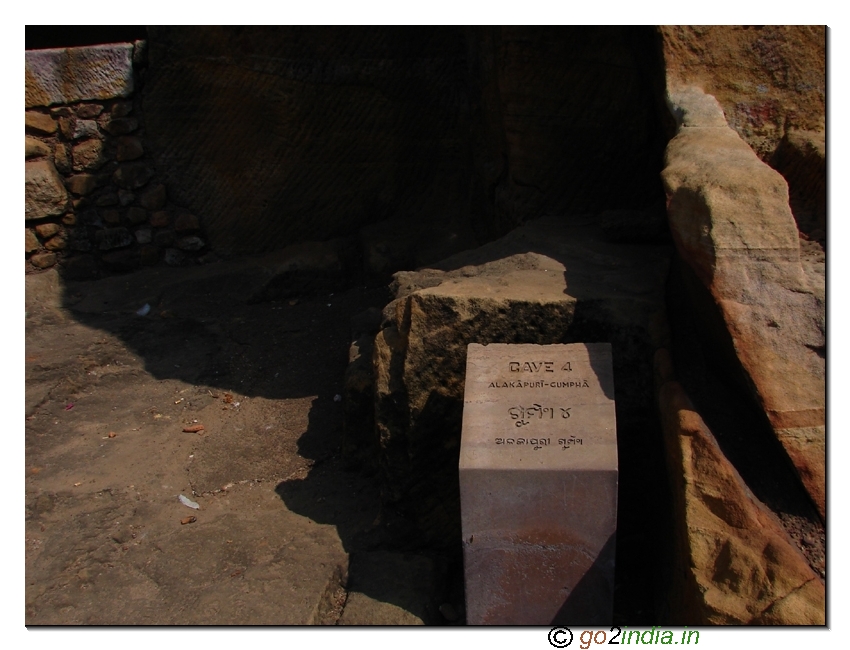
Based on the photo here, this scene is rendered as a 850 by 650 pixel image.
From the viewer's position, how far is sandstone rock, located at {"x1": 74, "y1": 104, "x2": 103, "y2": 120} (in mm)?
4883

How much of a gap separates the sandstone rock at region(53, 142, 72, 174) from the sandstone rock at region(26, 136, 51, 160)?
49 mm

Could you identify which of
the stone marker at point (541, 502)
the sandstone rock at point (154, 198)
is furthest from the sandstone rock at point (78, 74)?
the stone marker at point (541, 502)

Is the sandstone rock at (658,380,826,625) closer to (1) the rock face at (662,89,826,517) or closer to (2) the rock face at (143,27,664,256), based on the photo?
(1) the rock face at (662,89,826,517)

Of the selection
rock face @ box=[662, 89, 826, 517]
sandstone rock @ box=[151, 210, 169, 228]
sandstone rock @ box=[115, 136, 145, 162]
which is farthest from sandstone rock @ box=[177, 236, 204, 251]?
rock face @ box=[662, 89, 826, 517]

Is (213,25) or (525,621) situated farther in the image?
(213,25)

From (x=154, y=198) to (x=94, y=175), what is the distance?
1.18 ft

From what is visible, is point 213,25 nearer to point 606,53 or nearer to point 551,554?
point 606,53

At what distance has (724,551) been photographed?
7.24 feet

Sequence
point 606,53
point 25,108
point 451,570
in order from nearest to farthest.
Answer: point 451,570 → point 606,53 → point 25,108

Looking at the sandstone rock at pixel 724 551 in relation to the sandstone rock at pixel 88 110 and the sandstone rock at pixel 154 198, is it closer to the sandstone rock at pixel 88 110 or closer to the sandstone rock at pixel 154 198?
the sandstone rock at pixel 154 198

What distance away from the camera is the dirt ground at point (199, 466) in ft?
9.24

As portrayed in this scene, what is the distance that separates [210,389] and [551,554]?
7.19 feet
